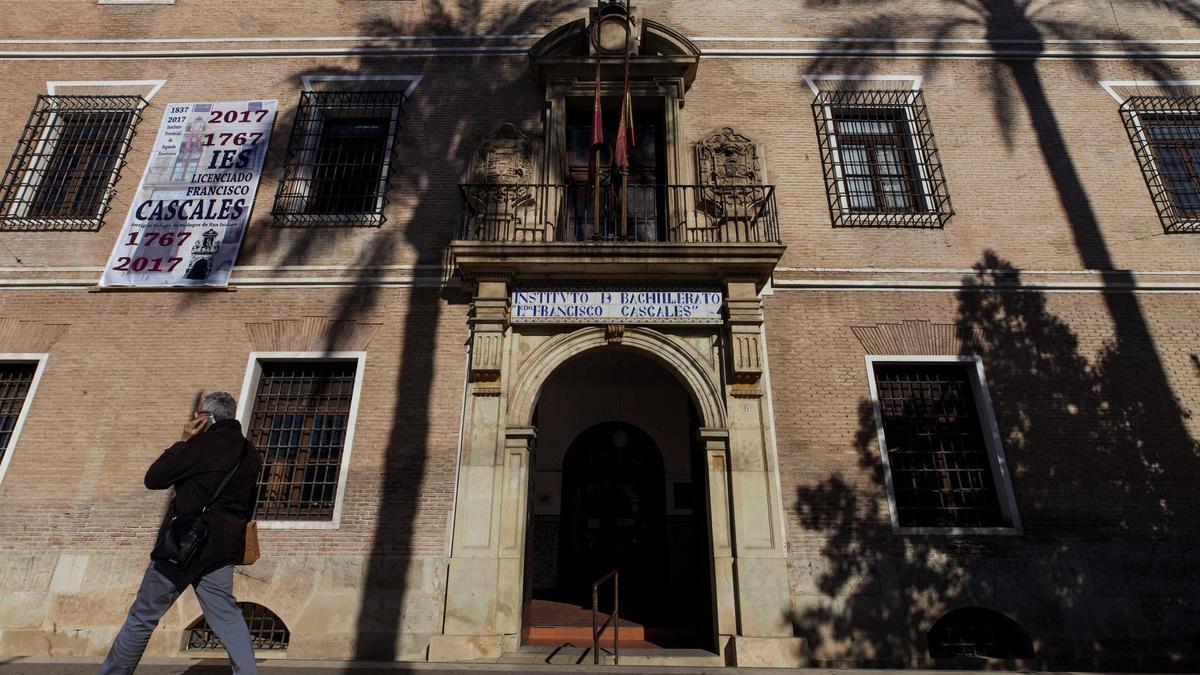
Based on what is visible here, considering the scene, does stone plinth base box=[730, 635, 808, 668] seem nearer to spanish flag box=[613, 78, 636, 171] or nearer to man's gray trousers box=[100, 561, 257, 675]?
man's gray trousers box=[100, 561, 257, 675]

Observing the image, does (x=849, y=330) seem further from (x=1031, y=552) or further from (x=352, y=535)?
(x=352, y=535)

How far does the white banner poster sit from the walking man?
17.9ft

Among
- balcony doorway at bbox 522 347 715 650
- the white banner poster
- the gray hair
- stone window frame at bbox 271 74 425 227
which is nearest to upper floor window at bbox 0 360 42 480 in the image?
the white banner poster

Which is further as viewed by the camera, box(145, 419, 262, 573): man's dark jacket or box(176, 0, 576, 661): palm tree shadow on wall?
box(176, 0, 576, 661): palm tree shadow on wall

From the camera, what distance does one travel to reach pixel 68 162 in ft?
32.1

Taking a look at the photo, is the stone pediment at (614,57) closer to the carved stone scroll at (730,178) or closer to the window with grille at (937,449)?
the carved stone scroll at (730,178)

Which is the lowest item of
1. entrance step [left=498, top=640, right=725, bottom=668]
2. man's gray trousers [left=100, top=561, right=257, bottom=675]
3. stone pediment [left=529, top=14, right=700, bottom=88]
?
entrance step [left=498, top=640, right=725, bottom=668]

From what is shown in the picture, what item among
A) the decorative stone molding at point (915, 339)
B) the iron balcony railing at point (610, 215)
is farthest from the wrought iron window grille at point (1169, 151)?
the iron balcony railing at point (610, 215)

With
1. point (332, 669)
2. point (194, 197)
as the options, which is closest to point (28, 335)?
point (194, 197)

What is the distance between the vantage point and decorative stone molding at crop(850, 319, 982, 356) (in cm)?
819

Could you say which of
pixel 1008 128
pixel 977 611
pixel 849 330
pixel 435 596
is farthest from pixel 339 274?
pixel 1008 128

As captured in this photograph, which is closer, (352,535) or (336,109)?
(352,535)

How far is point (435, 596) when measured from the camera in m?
7.11

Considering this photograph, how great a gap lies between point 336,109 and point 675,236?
19.7 feet
